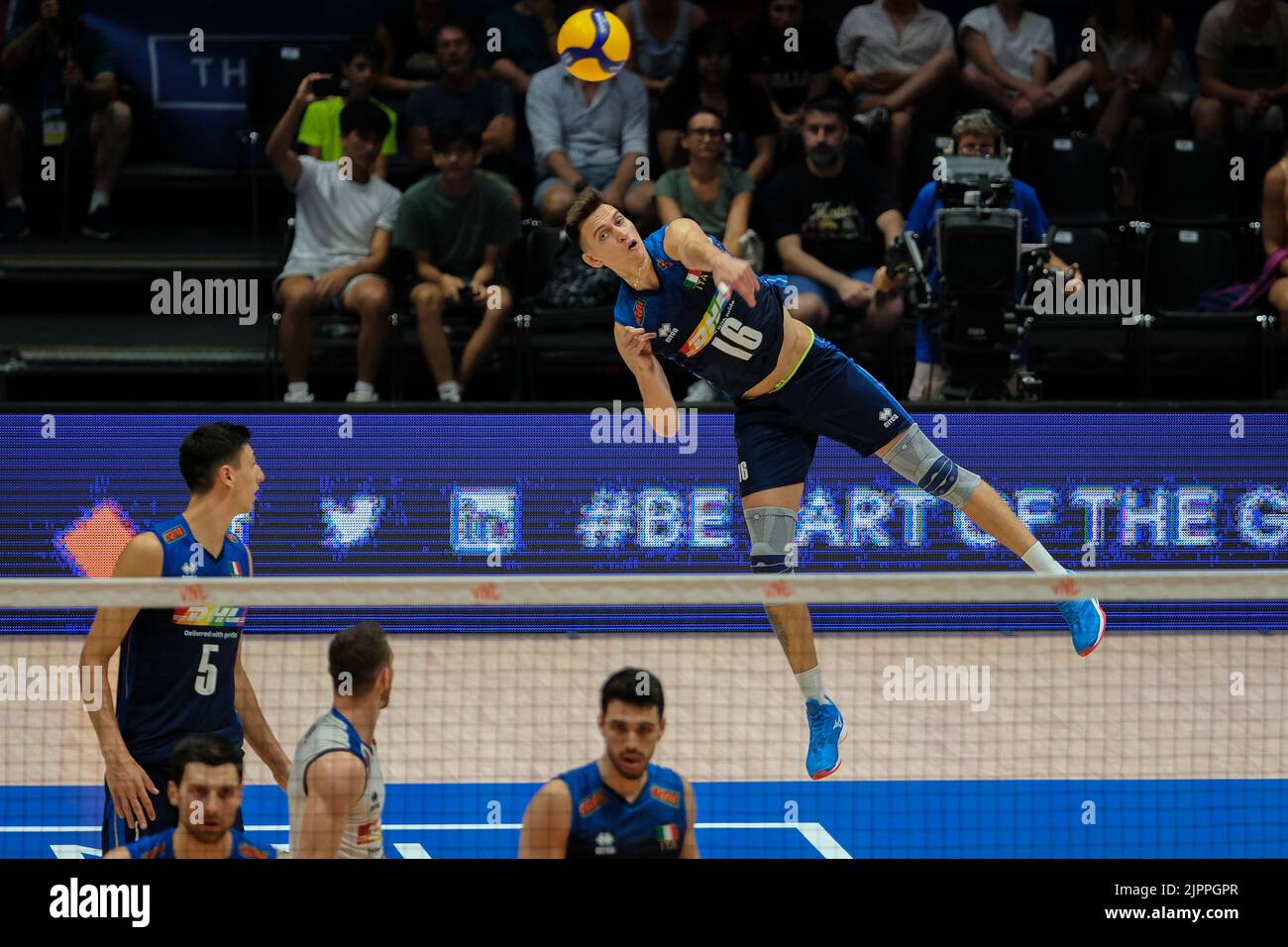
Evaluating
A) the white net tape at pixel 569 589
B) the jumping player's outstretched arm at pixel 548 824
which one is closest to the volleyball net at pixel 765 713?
the white net tape at pixel 569 589

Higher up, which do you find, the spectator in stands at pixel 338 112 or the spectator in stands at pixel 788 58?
the spectator in stands at pixel 788 58

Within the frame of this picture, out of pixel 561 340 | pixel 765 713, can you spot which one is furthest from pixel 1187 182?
pixel 765 713

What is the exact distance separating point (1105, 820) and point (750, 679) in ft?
8.77

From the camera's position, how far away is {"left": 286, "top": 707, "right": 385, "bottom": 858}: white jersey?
612cm

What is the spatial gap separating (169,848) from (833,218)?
765 cm

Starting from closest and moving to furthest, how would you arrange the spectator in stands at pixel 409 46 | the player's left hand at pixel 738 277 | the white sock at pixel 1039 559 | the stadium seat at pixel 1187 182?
1. the player's left hand at pixel 738 277
2. the white sock at pixel 1039 559
3. the stadium seat at pixel 1187 182
4. the spectator in stands at pixel 409 46

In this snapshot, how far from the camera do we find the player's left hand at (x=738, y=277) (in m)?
7.04

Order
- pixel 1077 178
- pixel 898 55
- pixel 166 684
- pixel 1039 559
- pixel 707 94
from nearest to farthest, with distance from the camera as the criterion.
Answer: pixel 166 684, pixel 1039 559, pixel 707 94, pixel 1077 178, pixel 898 55

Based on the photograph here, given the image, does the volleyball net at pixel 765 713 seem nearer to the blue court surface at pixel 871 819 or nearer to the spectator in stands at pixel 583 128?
the blue court surface at pixel 871 819

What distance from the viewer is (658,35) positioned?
1426 cm

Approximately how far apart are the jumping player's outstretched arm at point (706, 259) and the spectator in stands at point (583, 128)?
18.1 feet

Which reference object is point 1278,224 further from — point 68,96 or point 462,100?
point 68,96
